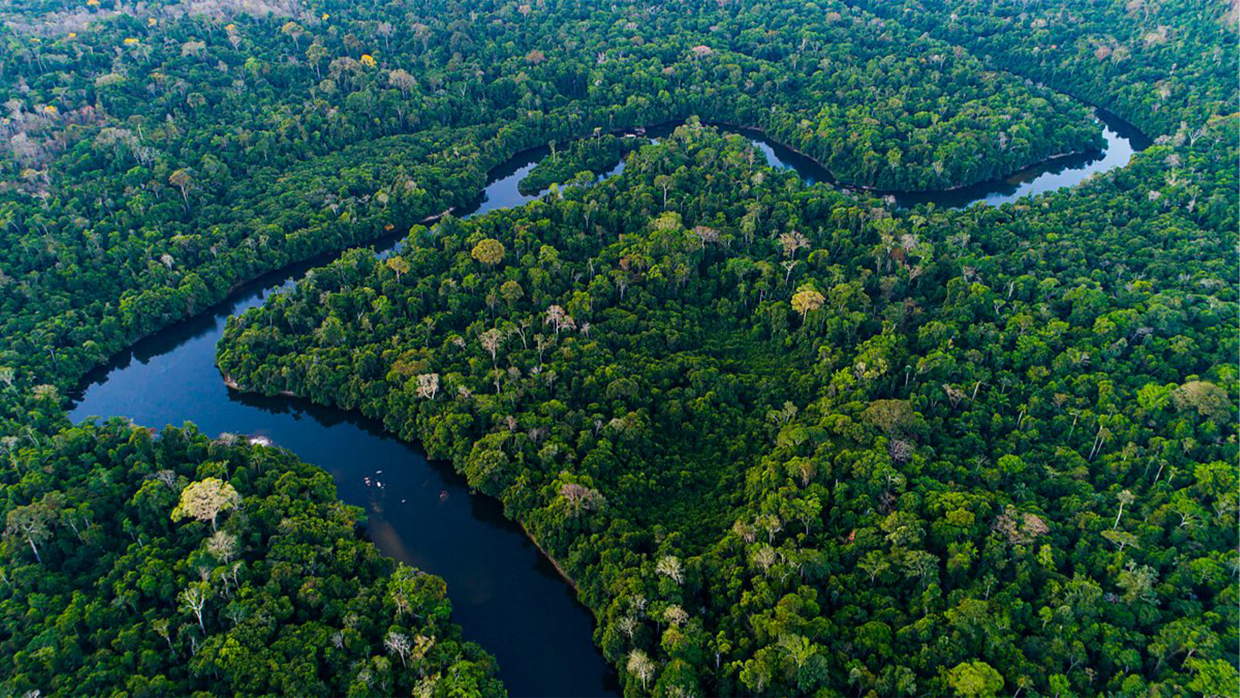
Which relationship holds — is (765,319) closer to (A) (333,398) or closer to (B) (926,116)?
(A) (333,398)

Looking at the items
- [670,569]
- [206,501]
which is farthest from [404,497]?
[670,569]

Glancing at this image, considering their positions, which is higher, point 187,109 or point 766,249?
point 187,109

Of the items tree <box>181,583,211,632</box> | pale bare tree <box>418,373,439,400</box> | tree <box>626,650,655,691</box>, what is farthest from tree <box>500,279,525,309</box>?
tree <box>626,650,655,691</box>

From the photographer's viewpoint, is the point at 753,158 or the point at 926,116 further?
the point at 926,116

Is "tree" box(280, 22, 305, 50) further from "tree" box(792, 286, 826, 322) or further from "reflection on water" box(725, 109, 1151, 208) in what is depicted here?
"tree" box(792, 286, 826, 322)

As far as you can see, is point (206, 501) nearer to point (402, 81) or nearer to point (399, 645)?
point (399, 645)

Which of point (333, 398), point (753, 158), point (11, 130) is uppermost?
point (11, 130)

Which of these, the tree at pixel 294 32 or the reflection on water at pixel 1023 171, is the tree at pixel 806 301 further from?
the tree at pixel 294 32

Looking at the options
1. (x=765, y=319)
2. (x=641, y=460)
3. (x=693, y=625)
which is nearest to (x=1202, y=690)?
(x=693, y=625)
